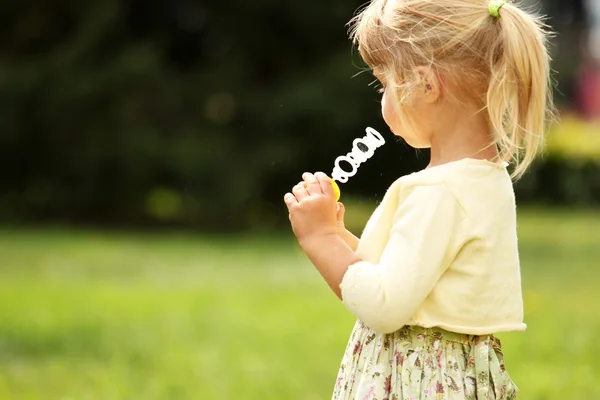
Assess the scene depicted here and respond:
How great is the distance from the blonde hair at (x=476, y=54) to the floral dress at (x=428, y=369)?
0.39 metres

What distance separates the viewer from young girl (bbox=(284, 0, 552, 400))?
1940mm

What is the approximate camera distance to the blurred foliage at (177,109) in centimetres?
1226

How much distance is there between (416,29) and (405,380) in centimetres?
70

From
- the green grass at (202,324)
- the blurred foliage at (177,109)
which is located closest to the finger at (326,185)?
the green grass at (202,324)

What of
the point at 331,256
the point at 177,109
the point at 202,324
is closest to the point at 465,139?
the point at 331,256

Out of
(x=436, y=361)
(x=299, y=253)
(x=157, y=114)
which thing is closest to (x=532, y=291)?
(x=299, y=253)

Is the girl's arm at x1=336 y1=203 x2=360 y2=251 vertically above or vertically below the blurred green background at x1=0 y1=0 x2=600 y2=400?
below

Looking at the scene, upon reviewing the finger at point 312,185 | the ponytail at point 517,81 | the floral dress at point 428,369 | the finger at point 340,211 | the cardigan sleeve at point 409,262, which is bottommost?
the floral dress at point 428,369

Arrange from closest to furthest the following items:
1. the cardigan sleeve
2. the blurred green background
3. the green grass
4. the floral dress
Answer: the cardigan sleeve, the floral dress, the green grass, the blurred green background

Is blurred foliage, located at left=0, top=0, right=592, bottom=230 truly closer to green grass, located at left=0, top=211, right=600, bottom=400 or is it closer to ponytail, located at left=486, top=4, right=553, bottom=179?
green grass, located at left=0, top=211, right=600, bottom=400

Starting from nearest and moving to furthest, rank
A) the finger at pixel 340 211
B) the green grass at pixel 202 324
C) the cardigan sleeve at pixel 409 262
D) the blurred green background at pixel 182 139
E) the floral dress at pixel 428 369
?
the cardigan sleeve at pixel 409 262
the floral dress at pixel 428 369
the finger at pixel 340 211
the green grass at pixel 202 324
the blurred green background at pixel 182 139

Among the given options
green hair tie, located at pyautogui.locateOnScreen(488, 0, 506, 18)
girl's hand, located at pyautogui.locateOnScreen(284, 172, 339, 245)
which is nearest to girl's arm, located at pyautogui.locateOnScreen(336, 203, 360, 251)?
girl's hand, located at pyautogui.locateOnScreen(284, 172, 339, 245)

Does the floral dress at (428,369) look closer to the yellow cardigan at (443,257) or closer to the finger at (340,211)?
the yellow cardigan at (443,257)

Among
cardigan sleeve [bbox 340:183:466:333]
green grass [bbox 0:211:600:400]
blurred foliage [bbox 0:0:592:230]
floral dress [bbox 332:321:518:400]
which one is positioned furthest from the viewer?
blurred foliage [bbox 0:0:592:230]
